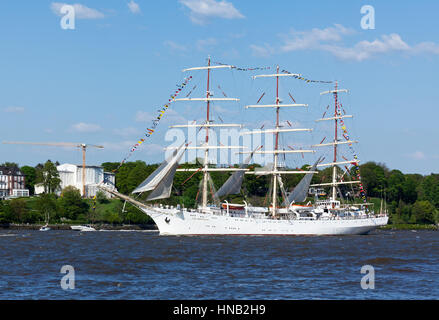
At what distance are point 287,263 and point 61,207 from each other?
11694 cm

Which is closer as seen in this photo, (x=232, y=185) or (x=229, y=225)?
(x=229, y=225)

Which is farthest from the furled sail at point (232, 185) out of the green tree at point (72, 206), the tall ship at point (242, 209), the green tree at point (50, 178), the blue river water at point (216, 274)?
the green tree at point (50, 178)

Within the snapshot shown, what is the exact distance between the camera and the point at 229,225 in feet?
308

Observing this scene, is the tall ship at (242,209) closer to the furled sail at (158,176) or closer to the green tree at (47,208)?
the furled sail at (158,176)

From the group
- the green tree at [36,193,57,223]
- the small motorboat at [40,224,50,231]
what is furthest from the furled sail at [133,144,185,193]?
the green tree at [36,193,57,223]

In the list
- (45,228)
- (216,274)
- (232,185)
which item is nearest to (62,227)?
(45,228)

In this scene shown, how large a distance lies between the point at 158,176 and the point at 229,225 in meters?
14.8

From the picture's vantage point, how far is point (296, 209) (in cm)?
10262

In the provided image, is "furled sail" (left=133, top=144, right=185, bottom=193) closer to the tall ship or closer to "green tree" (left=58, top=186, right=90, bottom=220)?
the tall ship

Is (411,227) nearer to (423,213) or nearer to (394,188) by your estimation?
(423,213)

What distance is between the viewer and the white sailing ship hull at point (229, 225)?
91938 mm
